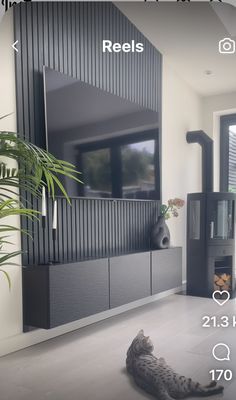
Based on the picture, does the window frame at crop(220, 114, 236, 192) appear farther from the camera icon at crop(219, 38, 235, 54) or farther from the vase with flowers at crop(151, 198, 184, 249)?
the camera icon at crop(219, 38, 235, 54)

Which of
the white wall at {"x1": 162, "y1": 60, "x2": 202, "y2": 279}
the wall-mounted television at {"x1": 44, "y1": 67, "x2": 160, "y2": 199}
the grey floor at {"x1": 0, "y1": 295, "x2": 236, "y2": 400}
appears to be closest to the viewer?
the grey floor at {"x1": 0, "y1": 295, "x2": 236, "y2": 400}

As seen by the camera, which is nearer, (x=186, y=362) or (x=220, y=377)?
(x=220, y=377)

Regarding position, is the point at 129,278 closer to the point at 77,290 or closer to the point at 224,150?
the point at 77,290

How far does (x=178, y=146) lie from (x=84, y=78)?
1467 millimetres

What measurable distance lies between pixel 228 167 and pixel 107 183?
156cm

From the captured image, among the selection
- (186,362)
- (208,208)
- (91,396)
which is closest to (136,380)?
(91,396)

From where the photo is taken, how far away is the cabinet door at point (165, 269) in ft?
9.60

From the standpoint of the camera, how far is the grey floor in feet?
5.07

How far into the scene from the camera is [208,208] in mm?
3432

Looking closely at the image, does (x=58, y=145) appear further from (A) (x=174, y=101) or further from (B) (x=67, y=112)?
(A) (x=174, y=101)

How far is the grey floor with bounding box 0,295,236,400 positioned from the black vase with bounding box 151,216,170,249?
608 mm

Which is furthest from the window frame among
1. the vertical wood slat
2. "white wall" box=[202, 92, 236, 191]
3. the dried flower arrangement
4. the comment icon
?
the comment icon

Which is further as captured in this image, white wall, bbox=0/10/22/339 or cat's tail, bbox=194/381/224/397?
white wall, bbox=0/10/22/339

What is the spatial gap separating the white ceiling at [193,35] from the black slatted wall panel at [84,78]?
254 mm
